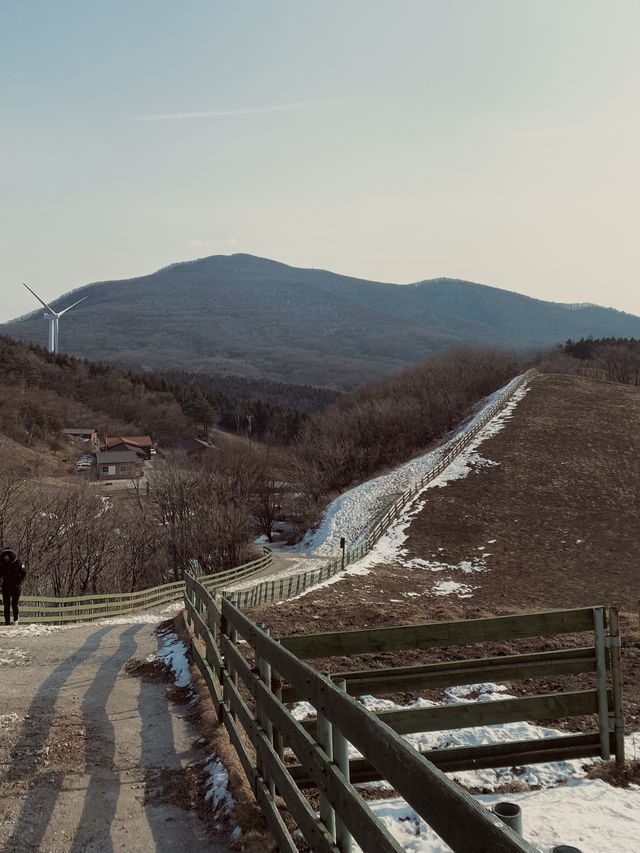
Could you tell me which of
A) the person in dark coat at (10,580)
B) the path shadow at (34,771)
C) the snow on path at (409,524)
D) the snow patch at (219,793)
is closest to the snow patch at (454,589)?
the snow on path at (409,524)

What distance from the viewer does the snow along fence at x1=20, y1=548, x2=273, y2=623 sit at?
20.5 metres

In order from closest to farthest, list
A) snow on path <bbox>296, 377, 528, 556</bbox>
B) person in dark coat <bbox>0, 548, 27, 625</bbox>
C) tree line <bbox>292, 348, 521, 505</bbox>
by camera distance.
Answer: person in dark coat <bbox>0, 548, 27, 625</bbox> → snow on path <bbox>296, 377, 528, 556</bbox> → tree line <bbox>292, 348, 521, 505</bbox>

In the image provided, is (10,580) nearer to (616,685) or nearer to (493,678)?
(493,678)

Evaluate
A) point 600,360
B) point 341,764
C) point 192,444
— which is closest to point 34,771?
point 341,764

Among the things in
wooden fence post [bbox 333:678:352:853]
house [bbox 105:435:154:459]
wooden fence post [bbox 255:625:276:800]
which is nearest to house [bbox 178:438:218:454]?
house [bbox 105:435:154:459]

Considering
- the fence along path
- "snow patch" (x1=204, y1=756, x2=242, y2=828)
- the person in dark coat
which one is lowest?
the fence along path

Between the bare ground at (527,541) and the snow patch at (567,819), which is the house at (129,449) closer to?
the bare ground at (527,541)

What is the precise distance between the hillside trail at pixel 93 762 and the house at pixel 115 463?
9209 cm

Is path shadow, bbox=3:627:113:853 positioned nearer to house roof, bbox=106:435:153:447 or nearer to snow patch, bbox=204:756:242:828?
snow patch, bbox=204:756:242:828

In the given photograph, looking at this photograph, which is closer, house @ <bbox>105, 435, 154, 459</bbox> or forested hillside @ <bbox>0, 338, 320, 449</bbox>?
house @ <bbox>105, 435, 154, 459</bbox>

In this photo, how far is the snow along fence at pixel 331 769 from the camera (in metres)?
2.52

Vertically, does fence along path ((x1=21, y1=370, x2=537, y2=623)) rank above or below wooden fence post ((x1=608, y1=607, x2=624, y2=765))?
below

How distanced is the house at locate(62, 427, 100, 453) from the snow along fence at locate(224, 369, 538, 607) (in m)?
76.5

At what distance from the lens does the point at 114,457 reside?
339 feet
